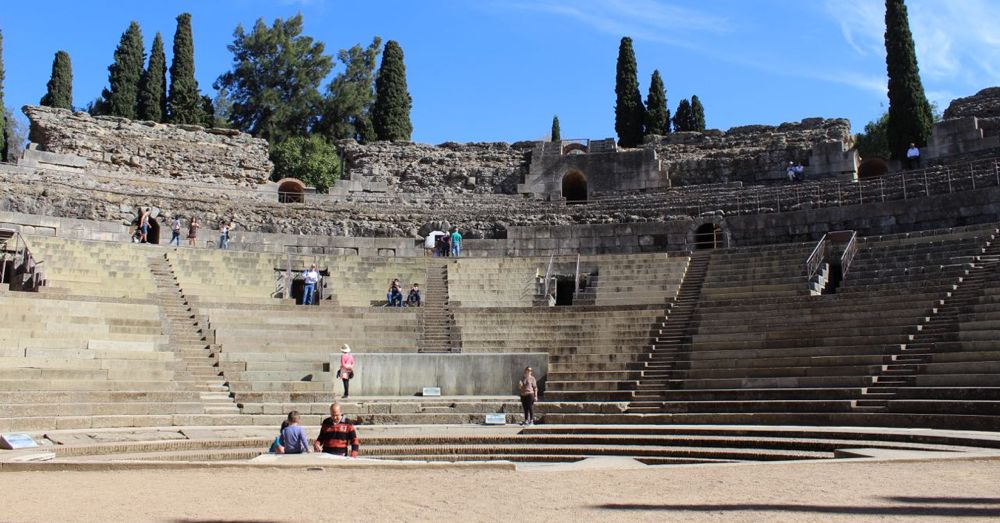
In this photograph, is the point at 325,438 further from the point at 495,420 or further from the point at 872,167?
the point at 872,167

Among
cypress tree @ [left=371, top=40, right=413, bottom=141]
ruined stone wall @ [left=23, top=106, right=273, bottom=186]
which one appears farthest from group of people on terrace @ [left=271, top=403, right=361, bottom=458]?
cypress tree @ [left=371, top=40, right=413, bottom=141]

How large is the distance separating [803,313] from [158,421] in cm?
1289

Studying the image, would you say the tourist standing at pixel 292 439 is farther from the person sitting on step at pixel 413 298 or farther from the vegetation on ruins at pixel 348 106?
the vegetation on ruins at pixel 348 106

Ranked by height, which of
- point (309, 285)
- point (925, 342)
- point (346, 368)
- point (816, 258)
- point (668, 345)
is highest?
point (816, 258)

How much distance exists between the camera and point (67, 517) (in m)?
7.09

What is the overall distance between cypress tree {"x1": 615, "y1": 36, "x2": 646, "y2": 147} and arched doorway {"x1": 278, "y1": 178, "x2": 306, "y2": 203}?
16.0 meters

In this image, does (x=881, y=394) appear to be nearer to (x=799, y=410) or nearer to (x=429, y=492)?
(x=799, y=410)

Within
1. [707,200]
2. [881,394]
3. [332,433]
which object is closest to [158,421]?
[332,433]

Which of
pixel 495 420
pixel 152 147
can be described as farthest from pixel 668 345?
pixel 152 147

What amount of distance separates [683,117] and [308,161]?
67.3ft

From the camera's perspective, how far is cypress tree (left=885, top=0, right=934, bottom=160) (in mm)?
33656

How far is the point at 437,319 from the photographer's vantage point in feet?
72.9

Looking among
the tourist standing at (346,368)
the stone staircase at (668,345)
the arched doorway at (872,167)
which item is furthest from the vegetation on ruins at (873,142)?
the tourist standing at (346,368)

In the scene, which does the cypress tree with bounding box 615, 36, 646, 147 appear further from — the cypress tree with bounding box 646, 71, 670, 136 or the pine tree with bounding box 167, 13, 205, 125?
the pine tree with bounding box 167, 13, 205, 125
